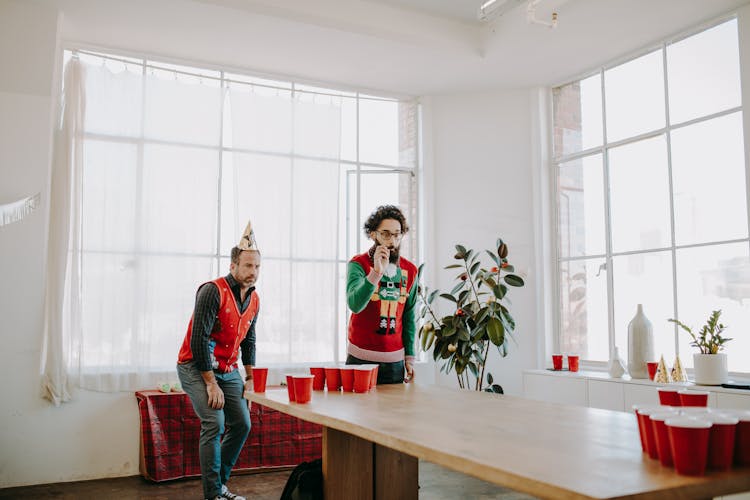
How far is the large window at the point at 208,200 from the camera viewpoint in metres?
4.59

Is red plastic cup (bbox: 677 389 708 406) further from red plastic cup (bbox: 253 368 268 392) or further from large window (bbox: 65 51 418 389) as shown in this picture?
large window (bbox: 65 51 418 389)

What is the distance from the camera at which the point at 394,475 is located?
94.2 inches

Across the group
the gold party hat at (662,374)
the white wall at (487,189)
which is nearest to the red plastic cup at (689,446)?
the gold party hat at (662,374)

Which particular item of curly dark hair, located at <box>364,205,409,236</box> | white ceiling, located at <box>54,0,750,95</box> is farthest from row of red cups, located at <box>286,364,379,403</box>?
white ceiling, located at <box>54,0,750,95</box>

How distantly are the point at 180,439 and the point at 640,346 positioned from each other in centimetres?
308

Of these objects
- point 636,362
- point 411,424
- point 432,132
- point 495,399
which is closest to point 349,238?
point 432,132

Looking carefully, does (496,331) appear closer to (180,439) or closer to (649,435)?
(180,439)

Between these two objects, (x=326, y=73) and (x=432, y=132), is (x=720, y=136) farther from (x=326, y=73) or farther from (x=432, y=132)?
(x=326, y=73)

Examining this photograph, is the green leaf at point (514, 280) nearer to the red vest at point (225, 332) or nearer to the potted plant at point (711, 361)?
the potted plant at point (711, 361)

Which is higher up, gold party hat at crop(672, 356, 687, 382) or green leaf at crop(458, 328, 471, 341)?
green leaf at crop(458, 328, 471, 341)

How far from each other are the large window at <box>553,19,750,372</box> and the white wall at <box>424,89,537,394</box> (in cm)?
28

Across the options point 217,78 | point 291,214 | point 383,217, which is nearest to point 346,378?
point 383,217

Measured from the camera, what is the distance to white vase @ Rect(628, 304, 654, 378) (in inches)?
169

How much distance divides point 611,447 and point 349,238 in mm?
4394
